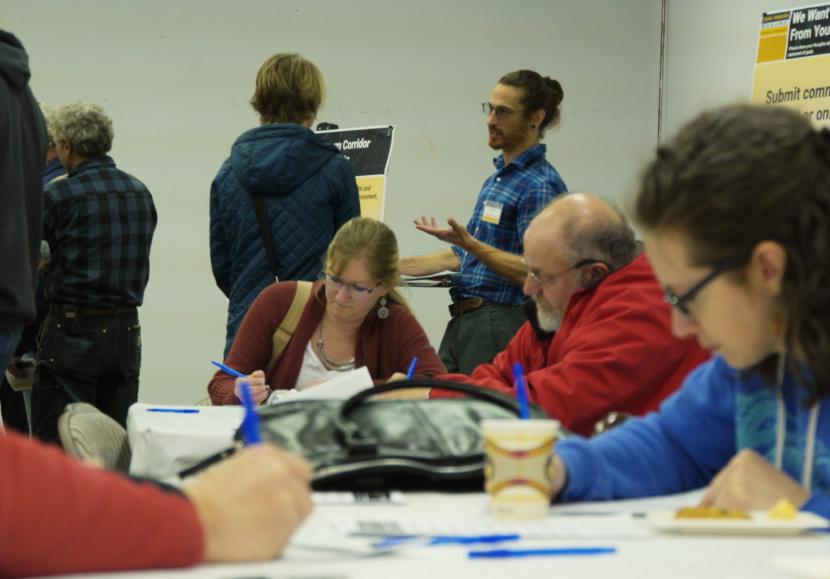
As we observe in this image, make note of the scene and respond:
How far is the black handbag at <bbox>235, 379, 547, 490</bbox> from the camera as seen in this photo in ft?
4.97

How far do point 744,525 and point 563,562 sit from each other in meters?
0.21

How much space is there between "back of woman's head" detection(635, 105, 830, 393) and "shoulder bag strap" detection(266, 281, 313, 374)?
74.6 inches

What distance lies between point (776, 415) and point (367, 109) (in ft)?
19.1

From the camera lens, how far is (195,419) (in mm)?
2232

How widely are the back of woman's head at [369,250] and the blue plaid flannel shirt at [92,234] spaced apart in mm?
1496

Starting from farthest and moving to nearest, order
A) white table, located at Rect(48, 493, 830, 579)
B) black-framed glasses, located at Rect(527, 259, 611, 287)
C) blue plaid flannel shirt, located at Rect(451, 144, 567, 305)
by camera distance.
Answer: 1. blue plaid flannel shirt, located at Rect(451, 144, 567, 305)
2. black-framed glasses, located at Rect(527, 259, 611, 287)
3. white table, located at Rect(48, 493, 830, 579)

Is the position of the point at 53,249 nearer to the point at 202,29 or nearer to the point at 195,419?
Result: the point at 195,419

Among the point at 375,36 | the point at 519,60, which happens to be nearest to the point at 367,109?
the point at 375,36

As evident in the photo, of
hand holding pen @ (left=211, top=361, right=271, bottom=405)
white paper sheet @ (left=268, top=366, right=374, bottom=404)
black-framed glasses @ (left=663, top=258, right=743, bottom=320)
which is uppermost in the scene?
black-framed glasses @ (left=663, top=258, right=743, bottom=320)

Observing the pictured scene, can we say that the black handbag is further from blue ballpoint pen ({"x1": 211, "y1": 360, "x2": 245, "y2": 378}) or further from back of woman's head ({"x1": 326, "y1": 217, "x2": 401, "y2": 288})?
back of woman's head ({"x1": 326, "y1": 217, "x2": 401, "y2": 288})

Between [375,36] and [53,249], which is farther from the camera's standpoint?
[375,36]

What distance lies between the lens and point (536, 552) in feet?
3.63

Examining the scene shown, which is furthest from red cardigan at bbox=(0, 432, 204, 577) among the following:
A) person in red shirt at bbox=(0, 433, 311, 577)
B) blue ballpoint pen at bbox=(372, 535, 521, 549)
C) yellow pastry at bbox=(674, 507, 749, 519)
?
yellow pastry at bbox=(674, 507, 749, 519)

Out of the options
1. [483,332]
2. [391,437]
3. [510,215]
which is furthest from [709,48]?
[391,437]
